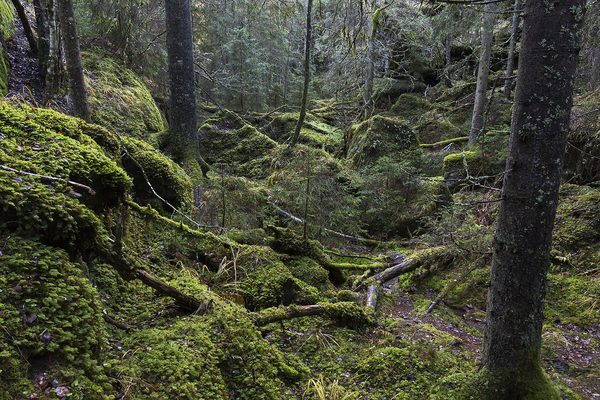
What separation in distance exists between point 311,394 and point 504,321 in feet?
5.99

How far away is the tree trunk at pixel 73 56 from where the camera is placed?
177 inches

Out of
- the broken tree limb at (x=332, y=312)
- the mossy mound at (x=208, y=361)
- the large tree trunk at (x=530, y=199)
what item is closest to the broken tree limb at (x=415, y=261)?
the broken tree limb at (x=332, y=312)

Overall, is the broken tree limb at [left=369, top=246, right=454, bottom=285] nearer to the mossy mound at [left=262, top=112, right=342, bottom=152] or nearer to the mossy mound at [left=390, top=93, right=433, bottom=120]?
the mossy mound at [left=262, top=112, right=342, bottom=152]

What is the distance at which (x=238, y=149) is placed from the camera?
10570 millimetres

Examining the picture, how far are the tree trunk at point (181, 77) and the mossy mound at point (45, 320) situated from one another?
6.42m

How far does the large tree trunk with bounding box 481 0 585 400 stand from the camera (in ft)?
8.04

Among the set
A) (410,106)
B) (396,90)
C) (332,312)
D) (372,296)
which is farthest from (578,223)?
(396,90)

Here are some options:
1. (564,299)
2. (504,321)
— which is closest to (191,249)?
(504,321)

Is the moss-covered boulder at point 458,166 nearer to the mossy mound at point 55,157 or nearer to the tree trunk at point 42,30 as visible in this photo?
the mossy mound at point 55,157

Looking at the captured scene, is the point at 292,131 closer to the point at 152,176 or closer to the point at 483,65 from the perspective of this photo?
the point at 483,65

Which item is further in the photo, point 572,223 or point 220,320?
point 572,223

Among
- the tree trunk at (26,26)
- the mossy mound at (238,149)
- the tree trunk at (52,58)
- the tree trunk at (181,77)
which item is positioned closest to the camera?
the tree trunk at (52,58)

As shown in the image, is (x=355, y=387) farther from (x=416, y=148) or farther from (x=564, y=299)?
(x=416, y=148)

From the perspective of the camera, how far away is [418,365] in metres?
3.37
